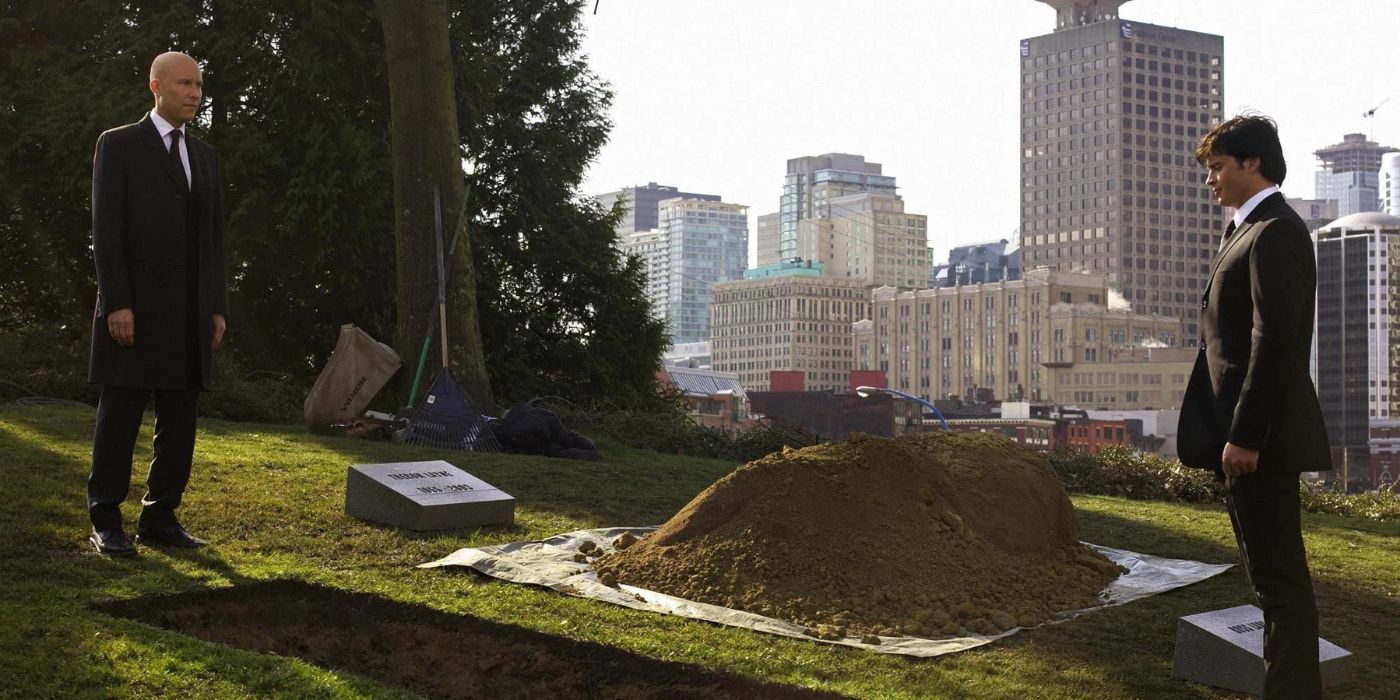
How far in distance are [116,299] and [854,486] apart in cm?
327

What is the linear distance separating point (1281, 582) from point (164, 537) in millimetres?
4371

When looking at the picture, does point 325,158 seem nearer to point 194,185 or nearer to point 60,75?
point 60,75

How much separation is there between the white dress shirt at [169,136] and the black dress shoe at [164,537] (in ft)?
4.78

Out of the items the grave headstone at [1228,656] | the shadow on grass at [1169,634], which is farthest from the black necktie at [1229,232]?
the shadow on grass at [1169,634]

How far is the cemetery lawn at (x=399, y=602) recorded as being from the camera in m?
4.05

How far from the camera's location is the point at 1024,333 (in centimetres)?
18925

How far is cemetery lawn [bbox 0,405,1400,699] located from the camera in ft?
13.3

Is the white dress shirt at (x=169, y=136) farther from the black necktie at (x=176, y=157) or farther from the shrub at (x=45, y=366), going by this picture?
the shrub at (x=45, y=366)

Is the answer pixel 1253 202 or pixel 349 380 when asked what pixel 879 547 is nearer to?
pixel 1253 202

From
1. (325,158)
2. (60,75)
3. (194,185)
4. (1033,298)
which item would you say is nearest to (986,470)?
(194,185)

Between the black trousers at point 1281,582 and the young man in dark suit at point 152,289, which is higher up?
the young man in dark suit at point 152,289

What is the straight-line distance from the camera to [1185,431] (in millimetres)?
4324

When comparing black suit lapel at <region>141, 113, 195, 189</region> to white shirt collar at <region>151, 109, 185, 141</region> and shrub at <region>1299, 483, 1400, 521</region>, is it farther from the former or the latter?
shrub at <region>1299, 483, 1400, 521</region>

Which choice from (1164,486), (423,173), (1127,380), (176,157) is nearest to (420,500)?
(176,157)
